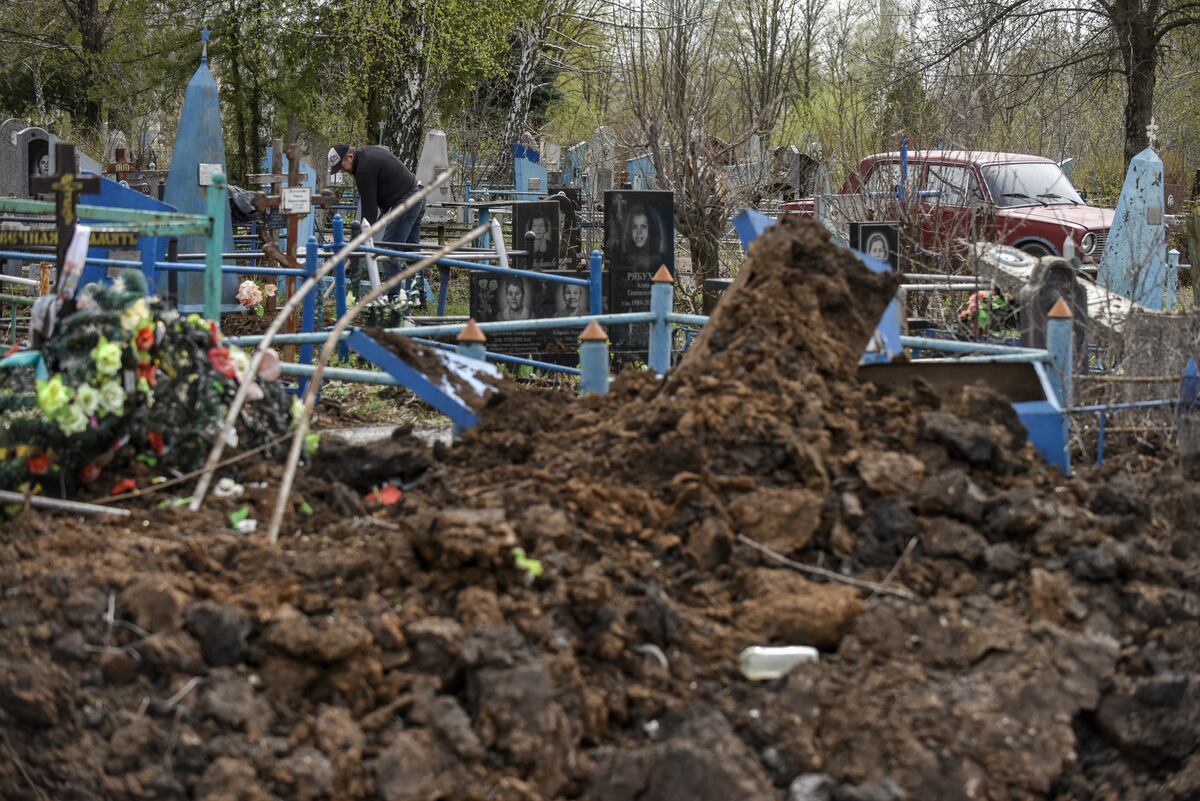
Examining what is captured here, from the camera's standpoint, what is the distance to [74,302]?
5.52 m

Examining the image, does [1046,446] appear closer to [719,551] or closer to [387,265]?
[719,551]

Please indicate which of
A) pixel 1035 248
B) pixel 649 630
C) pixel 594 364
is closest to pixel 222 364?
pixel 594 364

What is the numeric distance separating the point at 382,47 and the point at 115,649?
2502cm

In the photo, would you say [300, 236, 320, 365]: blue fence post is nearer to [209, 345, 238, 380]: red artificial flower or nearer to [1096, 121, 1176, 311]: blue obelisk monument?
[209, 345, 238, 380]: red artificial flower

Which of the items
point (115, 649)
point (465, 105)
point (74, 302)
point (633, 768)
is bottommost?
point (633, 768)

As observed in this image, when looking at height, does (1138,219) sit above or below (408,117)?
below

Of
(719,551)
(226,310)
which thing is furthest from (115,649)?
(226,310)

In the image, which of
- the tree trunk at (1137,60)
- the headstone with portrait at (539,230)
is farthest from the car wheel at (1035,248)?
the headstone with portrait at (539,230)

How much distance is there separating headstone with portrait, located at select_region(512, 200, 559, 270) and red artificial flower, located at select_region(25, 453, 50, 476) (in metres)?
8.42

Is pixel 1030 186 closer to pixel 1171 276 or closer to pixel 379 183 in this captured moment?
pixel 1171 276

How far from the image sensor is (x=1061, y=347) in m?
6.42

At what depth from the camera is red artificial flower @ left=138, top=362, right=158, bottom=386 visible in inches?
206

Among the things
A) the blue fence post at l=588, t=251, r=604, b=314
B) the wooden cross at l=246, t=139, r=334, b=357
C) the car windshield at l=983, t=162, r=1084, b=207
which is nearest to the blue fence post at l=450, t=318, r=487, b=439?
the blue fence post at l=588, t=251, r=604, b=314

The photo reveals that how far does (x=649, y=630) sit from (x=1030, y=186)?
14.5 metres
